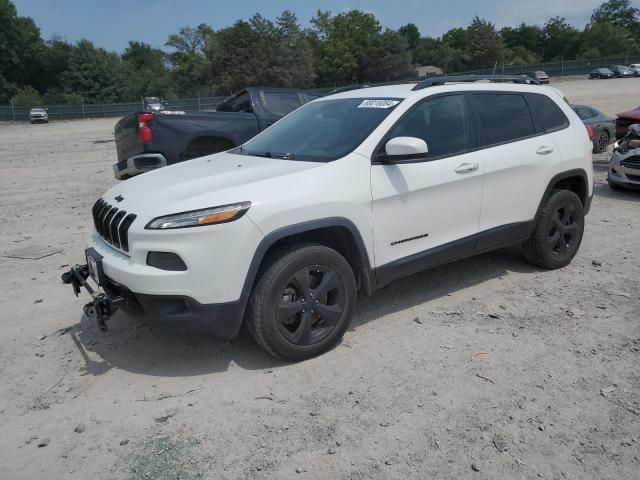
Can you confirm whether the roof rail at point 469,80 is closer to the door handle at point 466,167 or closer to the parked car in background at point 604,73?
the door handle at point 466,167

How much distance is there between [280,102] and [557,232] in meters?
5.36

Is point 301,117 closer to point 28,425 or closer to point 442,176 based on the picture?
point 442,176

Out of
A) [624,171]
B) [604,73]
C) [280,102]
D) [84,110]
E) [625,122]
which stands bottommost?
[84,110]

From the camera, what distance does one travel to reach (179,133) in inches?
312

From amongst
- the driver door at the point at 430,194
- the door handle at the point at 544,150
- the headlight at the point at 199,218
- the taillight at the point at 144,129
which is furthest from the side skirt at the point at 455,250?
the taillight at the point at 144,129

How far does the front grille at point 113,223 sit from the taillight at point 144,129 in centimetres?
373

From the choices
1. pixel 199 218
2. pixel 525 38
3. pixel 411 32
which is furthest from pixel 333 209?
pixel 411 32

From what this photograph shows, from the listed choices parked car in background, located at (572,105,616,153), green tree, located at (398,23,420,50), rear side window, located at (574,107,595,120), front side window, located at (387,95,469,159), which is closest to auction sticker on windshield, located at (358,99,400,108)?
front side window, located at (387,95,469,159)

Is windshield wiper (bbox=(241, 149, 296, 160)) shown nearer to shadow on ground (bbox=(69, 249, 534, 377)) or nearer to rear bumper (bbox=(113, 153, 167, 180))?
shadow on ground (bbox=(69, 249, 534, 377))

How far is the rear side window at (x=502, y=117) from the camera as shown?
4.78 meters

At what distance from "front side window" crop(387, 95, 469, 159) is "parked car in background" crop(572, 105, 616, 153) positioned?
415 inches

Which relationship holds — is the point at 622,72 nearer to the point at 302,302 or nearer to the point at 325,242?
the point at 325,242

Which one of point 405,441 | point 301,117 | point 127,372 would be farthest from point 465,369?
point 301,117

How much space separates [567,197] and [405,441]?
11.2ft
